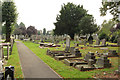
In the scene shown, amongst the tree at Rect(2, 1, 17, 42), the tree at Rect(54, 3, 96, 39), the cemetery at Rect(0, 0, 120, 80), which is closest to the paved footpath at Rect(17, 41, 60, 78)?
the cemetery at Rect(0, 0, 120, 80)

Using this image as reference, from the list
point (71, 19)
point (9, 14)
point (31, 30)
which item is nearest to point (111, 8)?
point (9, 14)

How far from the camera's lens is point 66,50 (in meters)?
19.0

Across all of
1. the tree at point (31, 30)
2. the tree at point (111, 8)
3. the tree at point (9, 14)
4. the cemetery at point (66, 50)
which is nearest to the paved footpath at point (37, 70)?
the cemetery at point (66, 50)

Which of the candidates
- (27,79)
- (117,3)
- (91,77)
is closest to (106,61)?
(91,77)

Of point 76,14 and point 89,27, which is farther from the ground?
point 76,14

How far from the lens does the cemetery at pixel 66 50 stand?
28.9 feet

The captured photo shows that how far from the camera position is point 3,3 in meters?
37.0

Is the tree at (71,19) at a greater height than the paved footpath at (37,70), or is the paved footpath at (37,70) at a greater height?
the tree at (71,19)

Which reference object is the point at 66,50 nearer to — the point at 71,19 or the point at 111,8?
the point at 111,8

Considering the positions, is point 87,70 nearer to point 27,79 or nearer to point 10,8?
point 27,79

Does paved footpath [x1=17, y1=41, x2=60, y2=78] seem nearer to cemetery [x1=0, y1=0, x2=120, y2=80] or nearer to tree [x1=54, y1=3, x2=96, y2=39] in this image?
cemetery [x1=0, y1=0, x2=120, y2=80]

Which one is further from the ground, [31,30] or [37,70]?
[31,30]

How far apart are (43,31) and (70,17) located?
283 feet

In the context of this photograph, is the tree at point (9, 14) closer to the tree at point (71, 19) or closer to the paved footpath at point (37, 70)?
the tree at point (71, 19)
